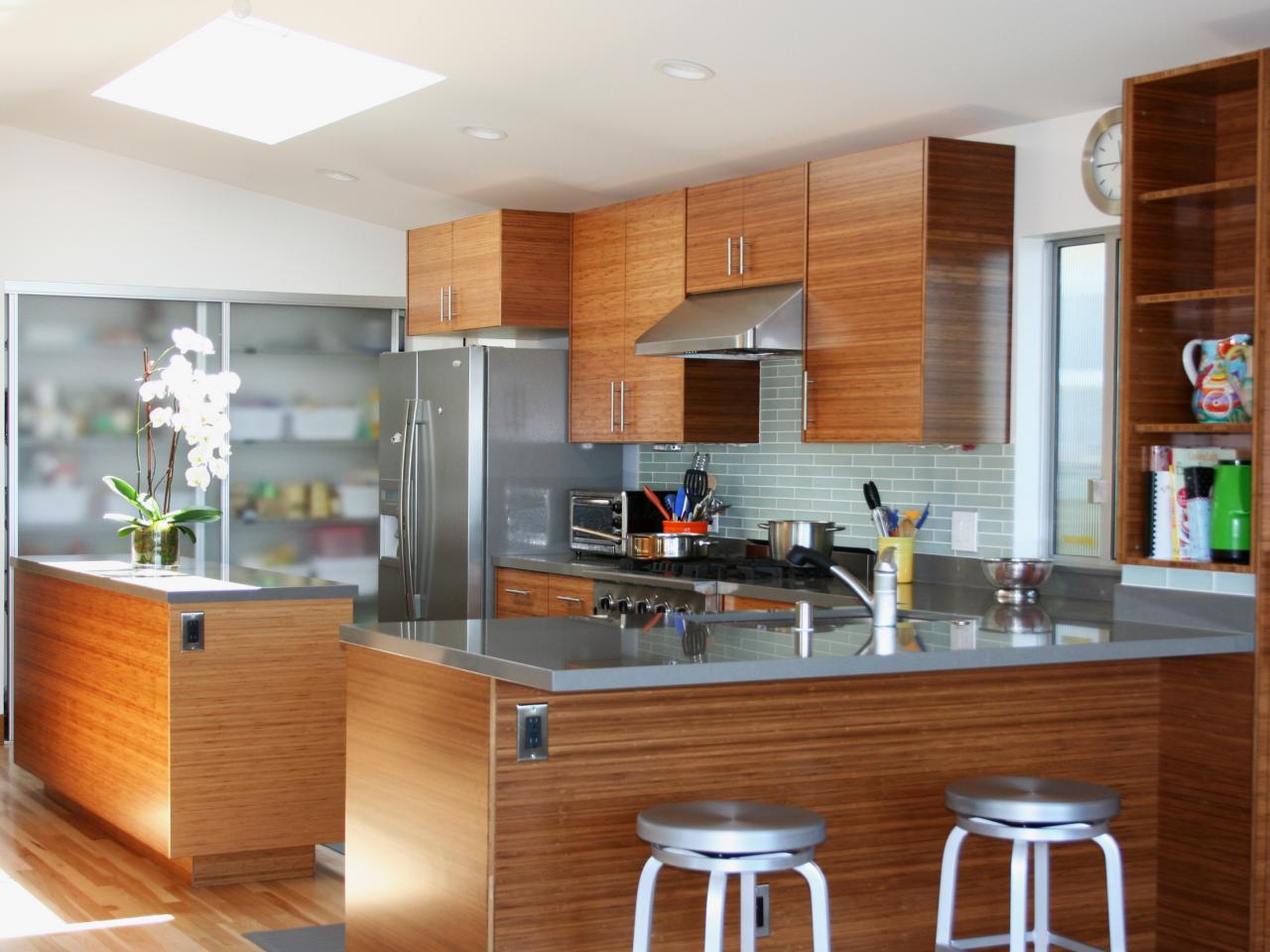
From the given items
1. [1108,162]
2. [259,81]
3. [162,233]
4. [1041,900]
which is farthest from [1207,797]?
[162,233]

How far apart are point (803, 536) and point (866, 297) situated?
0.90 metres

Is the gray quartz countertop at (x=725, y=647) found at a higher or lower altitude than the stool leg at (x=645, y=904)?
higher

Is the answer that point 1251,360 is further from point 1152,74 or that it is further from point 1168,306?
point 1152,74

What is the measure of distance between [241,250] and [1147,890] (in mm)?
5306

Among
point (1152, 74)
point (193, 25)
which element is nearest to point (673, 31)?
point (1152, 74)

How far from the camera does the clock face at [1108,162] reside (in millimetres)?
4469

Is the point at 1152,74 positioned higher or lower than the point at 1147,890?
higher

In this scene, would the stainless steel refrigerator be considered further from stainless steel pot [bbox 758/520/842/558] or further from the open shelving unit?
the open shelving unit

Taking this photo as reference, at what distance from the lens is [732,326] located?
525cm

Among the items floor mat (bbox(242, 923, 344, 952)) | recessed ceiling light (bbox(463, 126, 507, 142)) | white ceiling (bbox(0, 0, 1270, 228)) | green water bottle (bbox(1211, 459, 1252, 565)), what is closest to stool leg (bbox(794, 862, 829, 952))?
green water bottle (bbox(1211, 459, 1252, 565))

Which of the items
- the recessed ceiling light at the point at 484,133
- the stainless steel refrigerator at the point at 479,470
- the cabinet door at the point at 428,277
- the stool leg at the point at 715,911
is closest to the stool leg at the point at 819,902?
the stool leg at the point at 715,911

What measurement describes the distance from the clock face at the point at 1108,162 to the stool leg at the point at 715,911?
2.70 metres

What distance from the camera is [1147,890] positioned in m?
3.78

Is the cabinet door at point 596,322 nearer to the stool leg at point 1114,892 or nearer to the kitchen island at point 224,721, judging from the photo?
the kitchen island at point 224,721
